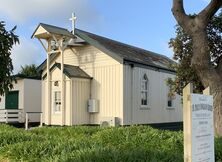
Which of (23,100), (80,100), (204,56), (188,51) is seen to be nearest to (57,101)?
(80,100)

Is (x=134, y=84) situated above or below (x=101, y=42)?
below

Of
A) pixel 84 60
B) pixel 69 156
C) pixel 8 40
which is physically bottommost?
pixel 69 156

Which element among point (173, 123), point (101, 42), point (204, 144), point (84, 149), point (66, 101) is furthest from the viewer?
point (173, 123)

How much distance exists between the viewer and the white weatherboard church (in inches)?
955

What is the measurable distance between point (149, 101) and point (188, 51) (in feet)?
22.2

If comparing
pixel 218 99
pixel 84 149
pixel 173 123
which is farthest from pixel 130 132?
pixel 173 123

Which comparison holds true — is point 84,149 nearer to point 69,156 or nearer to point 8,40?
point 69,156

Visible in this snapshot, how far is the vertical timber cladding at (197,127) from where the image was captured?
6074mm

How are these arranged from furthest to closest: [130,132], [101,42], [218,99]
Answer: [101,42], [218,99], [130,132]

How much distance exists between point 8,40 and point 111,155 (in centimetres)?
295

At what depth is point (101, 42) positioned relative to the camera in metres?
26.1

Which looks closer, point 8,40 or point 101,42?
point 8,40

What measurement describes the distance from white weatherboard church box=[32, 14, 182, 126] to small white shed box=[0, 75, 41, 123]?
3.36 m

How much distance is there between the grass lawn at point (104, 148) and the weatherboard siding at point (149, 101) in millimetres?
9481
